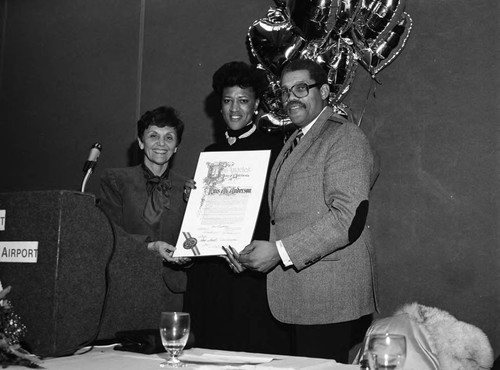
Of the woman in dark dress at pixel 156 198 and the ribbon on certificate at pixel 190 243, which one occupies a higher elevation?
the woman in dark dress at pixel 156 198

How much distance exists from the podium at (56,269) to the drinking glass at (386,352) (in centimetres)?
70

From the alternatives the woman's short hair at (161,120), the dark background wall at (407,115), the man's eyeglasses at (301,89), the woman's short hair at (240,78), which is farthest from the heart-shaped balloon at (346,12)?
the woman's short hair at (161,120)

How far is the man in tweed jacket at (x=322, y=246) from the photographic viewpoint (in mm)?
2311

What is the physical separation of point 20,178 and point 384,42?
2852 millimetres

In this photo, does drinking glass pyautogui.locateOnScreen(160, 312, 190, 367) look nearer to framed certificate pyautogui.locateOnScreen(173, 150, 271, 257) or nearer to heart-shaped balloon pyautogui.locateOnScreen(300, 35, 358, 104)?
framed certificate pyautogui.locateOnScreen(173, 150, 271, 257)

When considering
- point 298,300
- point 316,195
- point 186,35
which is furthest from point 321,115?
point 186,35

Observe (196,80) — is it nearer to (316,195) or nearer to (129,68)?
(129,68)

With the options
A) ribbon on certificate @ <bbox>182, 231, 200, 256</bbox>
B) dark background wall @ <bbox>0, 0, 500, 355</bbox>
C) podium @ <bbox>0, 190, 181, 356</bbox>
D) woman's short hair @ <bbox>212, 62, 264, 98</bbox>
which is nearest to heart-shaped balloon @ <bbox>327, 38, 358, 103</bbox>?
dark background wall @ <bbox>0, 0, 500, 355</bbox>

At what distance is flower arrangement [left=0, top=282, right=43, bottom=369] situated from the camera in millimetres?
1296

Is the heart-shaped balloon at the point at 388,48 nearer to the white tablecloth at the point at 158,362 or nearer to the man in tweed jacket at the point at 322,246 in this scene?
the man in tweed jacket at the point at 322,246

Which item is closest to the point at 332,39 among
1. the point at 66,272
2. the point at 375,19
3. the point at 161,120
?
the point at 375,19

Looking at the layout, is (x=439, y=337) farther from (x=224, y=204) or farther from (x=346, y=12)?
(x=346, y=12)

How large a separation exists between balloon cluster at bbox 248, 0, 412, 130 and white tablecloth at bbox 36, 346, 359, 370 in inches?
70.5

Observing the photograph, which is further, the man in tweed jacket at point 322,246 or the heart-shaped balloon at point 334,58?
the heart-shaped balloon at point 334,58
